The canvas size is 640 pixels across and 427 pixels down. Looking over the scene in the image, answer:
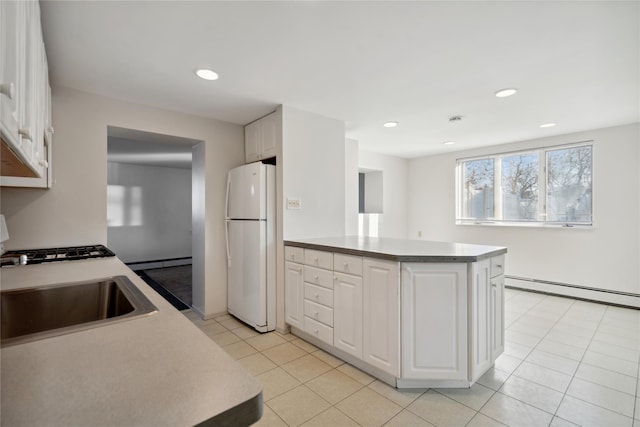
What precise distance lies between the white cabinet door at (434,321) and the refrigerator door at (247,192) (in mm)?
1563

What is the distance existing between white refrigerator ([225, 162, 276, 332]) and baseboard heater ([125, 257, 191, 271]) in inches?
168

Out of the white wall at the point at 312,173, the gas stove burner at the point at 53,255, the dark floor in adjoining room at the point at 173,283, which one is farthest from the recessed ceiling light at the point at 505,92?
the dark floor in adjoining room at the point at 173,283

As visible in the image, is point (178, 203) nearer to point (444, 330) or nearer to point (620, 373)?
point (444, 330)

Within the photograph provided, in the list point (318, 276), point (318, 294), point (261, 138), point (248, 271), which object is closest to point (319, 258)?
point (318, 276)

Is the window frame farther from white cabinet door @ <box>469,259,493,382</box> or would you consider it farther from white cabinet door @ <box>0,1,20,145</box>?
white cabinet door @ <box>0,1,20,145</box>

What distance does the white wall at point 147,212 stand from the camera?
6.07 m

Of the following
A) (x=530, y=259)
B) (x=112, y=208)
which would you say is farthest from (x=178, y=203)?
(x=530, y=259)

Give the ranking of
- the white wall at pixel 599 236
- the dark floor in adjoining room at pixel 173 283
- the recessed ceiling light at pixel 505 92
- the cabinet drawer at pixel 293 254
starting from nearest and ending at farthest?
1. the recessed ceiling light at pixel 505 92
2. the cabinet drawer at pixel 293 254
3. the white wall at pixel 599 236
4. the dark floor in adjoining room at pixel 173 283

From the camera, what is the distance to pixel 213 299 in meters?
3.37

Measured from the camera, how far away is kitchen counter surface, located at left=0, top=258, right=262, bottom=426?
1.64 feet

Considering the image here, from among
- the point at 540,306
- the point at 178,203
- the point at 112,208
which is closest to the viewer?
the point at 540,306

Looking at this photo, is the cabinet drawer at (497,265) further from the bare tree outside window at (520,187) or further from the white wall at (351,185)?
the bare tree outside window at (520,187)

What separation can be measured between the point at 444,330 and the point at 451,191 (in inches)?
149

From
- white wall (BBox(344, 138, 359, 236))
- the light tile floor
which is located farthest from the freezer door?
white wall (BBox(344, 138, 359, 236))
